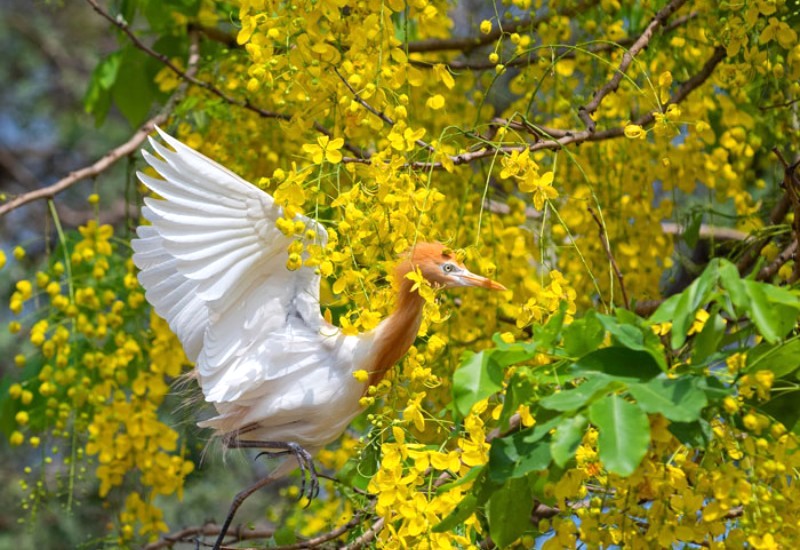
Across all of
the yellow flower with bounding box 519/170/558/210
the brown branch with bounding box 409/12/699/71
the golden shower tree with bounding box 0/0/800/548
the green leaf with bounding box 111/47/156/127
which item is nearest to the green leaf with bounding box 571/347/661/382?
the golden shower tree with bounding box 0/0/800/548

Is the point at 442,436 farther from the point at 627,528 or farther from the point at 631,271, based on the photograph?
Result: the point at 631,271

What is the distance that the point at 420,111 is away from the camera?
2.45 m

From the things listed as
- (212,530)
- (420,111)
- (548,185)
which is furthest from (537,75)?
(212,530)

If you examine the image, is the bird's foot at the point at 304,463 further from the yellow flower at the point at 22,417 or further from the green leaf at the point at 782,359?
Answer: the green leaf at the point at 782,359

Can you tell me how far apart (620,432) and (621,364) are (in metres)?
0.10

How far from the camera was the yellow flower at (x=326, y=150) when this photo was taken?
1621 millimetres

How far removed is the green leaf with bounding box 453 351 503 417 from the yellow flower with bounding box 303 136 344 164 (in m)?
0.47

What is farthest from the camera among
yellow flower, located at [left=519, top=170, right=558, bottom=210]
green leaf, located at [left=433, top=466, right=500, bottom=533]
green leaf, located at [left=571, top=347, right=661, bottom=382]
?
yellow flower, located at [left=519, top=170, right=558, bottom=210]

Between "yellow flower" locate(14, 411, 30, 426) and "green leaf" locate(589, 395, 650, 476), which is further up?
"green leaf" locate(589, 395, 650, 476)

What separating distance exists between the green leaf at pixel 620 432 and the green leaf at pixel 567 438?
20 mm

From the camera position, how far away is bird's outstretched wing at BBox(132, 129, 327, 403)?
1677 mm

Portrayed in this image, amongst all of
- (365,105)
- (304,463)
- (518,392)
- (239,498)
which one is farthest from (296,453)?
(518,392)

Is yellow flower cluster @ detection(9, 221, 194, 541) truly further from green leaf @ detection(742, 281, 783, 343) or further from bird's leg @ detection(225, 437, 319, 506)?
green leaf @ detection(742, 281, 783, 343)

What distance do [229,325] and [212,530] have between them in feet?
2.18
